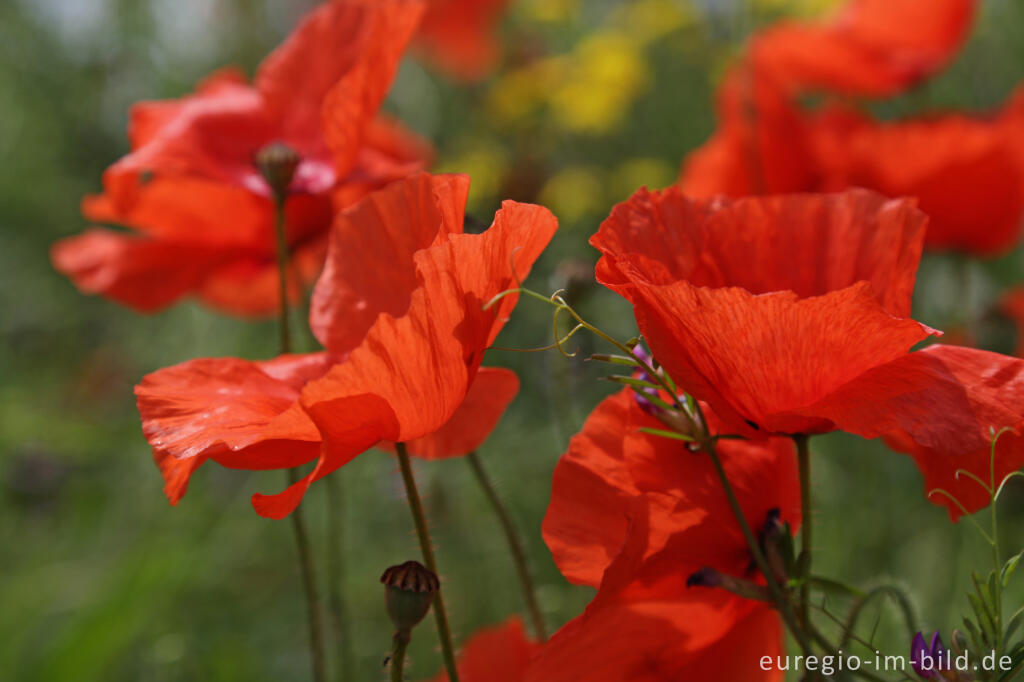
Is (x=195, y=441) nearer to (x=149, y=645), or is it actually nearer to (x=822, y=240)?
(x=822, y=240)

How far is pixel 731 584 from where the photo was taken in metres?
0.51

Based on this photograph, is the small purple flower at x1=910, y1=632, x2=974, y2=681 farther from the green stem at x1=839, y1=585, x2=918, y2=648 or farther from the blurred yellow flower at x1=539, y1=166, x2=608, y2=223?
the blurred yellow flower at x1=539, y1=166, x2=608, y2=223

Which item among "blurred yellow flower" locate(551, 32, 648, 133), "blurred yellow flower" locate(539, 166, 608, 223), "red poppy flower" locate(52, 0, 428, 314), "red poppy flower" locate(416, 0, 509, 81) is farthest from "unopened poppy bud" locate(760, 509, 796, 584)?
"red poppy flower" locate(416, 0, 509, 81)

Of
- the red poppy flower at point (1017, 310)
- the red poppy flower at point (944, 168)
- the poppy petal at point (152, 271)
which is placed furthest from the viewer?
the red poppy flower at point (1017, 310)

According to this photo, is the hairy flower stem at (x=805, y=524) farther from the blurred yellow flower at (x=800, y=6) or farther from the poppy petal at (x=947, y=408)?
the blurred yellow flower at (x=800, y=6)

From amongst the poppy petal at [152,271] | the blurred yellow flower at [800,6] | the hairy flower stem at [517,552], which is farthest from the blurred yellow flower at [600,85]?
the hairy flower stem at [517,552]

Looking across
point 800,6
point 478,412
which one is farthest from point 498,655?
point 800,6

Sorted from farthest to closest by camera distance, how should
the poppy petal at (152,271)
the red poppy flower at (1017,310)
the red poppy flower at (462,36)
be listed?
the red poppy flower at (462,36) → the red poppy flower at (1017,310) → the poppy petal at (152,271)

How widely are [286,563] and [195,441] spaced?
1457 mm

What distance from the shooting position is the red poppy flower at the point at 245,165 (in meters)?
0.78

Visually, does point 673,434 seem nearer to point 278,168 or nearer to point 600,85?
point 278,168

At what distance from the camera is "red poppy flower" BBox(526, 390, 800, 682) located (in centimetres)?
54

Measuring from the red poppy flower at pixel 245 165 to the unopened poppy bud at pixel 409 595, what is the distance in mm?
333

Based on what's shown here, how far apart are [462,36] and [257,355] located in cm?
175
